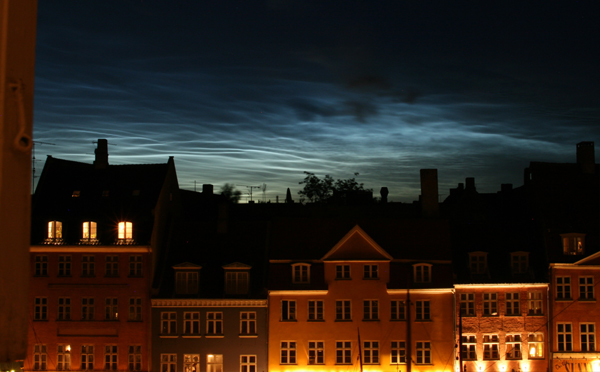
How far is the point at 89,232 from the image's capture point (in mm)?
43500

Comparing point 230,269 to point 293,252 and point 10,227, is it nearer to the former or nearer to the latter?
point 293,252

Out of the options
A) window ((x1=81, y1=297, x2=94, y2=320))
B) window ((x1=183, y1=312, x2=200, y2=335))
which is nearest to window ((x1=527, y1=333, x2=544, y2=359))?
window ((x1=183, y1=312, x2=200, y2=335))

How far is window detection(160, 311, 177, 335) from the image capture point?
42156mm

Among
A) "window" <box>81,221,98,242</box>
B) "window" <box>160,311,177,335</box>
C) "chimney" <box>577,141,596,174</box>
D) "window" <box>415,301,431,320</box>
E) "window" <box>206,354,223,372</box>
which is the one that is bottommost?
"window" <box>206,354,223,372</box>

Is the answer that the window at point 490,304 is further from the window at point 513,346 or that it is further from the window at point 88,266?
the window at point 88,266

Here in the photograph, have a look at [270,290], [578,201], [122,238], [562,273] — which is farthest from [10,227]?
[578,201]

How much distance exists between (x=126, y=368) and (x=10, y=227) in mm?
40810

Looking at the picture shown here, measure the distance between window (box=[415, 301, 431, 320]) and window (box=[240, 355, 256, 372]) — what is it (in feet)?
38.4

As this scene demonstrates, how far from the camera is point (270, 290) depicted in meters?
41.5

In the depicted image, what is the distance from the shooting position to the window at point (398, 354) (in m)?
41.3

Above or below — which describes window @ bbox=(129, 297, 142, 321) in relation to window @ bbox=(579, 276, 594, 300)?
below

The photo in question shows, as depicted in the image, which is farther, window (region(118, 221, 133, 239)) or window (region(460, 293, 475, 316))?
window (region(118, 221, 133, 239))

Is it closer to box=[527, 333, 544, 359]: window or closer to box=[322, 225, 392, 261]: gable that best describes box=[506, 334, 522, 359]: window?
box=[527, 333, 544, 359]: window

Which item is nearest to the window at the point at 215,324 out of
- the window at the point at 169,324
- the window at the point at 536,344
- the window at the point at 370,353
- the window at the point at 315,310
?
the window at the point at 169,324
